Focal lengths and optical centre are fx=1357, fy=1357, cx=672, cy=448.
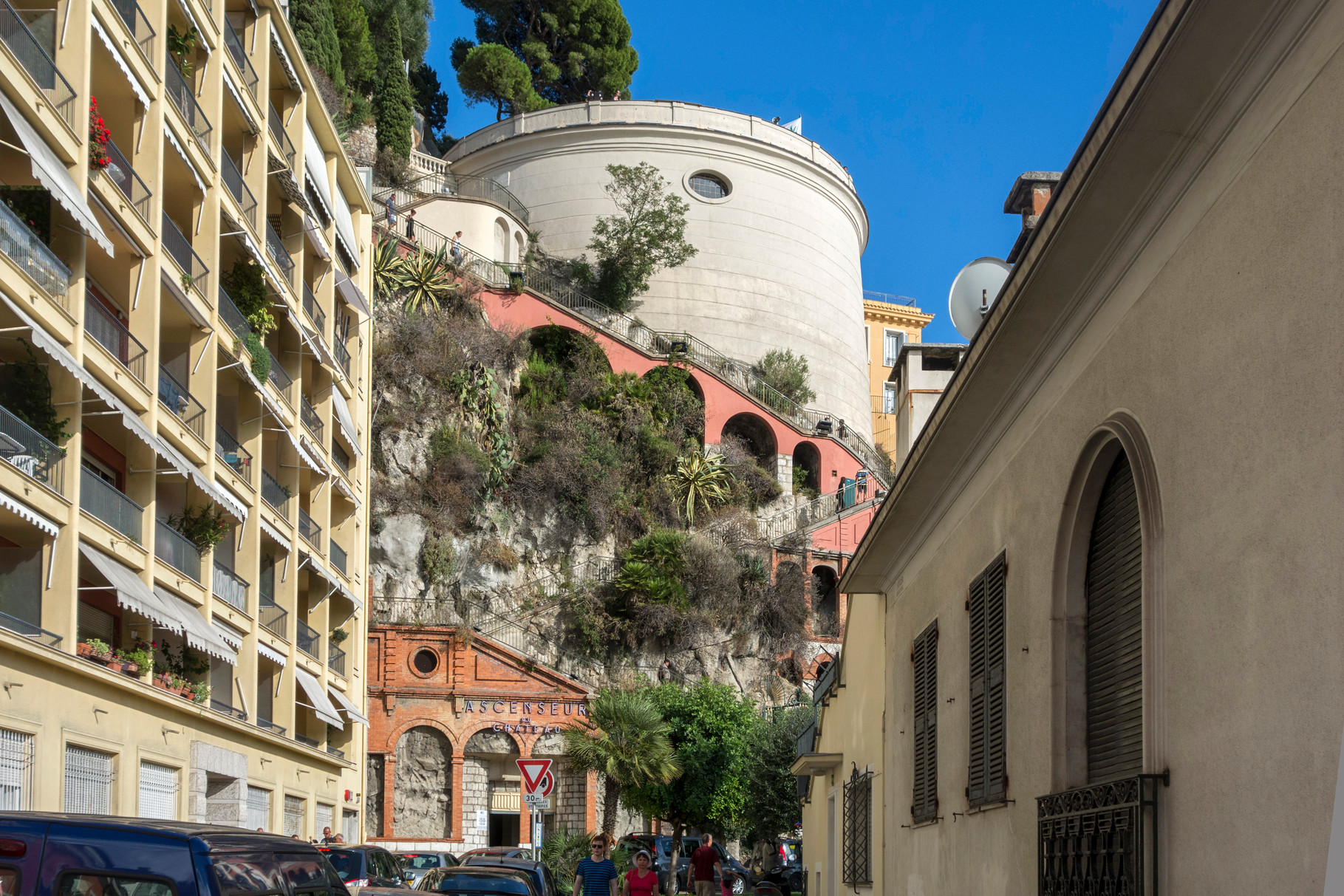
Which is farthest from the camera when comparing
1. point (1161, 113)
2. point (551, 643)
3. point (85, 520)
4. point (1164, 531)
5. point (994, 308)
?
point (551, 643)

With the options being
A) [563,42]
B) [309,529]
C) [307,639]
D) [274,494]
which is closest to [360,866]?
[274,494]

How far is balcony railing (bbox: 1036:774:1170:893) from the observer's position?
6223mm

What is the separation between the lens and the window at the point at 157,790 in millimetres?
20297

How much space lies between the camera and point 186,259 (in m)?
23.2

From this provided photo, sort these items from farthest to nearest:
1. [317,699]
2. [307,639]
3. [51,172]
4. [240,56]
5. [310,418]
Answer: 1. [307,639]
2. [310,418]
3. [317,699]
4. [240,56]
5. [51,172]

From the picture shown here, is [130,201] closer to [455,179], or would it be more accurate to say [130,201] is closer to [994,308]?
[994,308]

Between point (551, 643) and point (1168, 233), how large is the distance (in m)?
37.6

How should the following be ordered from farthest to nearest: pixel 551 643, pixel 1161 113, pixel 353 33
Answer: pixel 353 33
pixel 551 643
pixel 1161 113

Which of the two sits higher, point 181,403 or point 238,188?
point 238,188

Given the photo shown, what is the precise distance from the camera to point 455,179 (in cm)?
5641

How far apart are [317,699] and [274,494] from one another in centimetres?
491

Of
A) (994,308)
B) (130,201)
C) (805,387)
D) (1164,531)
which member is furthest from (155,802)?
(805,387)

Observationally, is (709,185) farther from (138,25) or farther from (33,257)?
(33,257)

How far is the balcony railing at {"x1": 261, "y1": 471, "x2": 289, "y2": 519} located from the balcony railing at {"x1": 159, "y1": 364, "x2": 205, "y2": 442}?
161 inches
